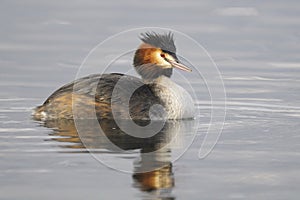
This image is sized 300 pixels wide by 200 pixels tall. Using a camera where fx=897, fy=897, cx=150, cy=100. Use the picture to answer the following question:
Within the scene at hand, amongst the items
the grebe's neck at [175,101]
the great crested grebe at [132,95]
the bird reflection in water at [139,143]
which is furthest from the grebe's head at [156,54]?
the bird reflection in water at [139,143]

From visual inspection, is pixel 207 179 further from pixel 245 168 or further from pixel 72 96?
pixel 72 96

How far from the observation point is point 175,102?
11.8m

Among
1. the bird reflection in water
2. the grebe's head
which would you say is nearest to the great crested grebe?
the grebe's head

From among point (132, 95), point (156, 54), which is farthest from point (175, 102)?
point (156, 54)

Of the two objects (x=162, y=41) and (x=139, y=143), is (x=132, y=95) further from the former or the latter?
(x=139, y=143)

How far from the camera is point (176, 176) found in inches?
309

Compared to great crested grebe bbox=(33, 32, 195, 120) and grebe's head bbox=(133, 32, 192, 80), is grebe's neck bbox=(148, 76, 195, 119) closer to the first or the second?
great crested grebe bbox=(33, 32, 195, 120)

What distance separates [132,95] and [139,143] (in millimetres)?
2094

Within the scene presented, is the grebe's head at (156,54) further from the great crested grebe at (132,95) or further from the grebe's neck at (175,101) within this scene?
the grebe's neck at (175,101)

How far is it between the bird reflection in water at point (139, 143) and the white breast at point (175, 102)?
0.56 feet

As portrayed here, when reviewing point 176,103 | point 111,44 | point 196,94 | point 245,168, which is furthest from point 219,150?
point 111,44

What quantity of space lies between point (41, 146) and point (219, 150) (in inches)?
73.0

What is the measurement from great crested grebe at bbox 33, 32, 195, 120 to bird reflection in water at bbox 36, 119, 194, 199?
190mm

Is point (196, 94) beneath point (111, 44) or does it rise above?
beneath
